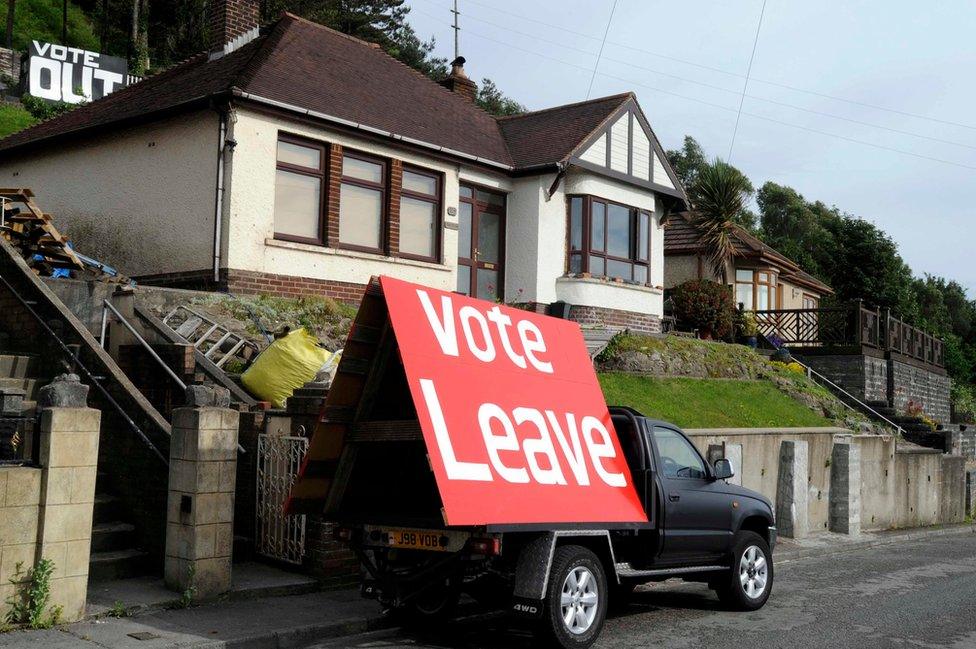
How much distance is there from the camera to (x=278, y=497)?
9.92m

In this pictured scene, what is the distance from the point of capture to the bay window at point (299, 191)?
1725 cm

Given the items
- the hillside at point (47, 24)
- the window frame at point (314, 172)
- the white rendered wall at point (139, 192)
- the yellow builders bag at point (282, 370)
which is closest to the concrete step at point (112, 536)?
the yellow builders bag at point (282, 370)

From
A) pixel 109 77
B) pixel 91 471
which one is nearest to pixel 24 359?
pixel 91 471

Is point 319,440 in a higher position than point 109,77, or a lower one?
lower

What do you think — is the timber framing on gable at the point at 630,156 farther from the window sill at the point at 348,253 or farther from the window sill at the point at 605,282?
the window sill at the point at 348,253

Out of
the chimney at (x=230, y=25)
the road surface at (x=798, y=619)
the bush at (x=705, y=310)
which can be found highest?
the chimney at (x=230, y=25)

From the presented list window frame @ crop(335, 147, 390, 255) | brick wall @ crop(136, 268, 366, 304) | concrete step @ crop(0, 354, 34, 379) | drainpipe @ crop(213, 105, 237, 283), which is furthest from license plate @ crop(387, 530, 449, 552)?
window frame @ crop(335, 147, 390, 255)

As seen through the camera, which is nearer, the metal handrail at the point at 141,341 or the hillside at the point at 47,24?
the metal handrail at the point at 141,341

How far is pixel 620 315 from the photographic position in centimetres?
2333

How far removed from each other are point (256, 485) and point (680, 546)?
4467mm

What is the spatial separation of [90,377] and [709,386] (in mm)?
13779

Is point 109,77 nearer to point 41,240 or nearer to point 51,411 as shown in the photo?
point 41,240

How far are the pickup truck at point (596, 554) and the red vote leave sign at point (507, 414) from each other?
0.93 ft

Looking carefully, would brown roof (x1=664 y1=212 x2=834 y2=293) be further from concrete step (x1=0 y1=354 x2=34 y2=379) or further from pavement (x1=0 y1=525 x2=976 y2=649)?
concrete step (x1=0 y1=354 x2=34 y2=379)
